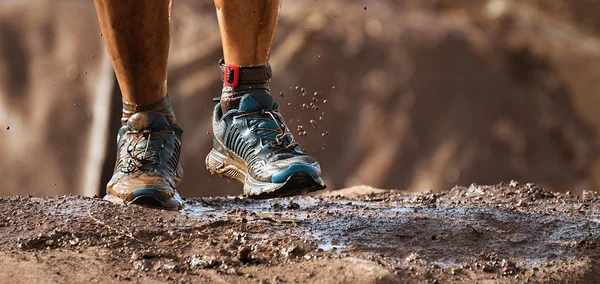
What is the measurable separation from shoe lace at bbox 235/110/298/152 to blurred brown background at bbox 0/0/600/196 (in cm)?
457

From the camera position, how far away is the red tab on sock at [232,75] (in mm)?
2512

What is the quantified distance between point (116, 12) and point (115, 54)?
0.43 ft

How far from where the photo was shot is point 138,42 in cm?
239

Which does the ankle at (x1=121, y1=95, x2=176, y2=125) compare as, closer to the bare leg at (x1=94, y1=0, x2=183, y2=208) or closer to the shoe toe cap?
the bare leg at (x1=94, y1=0, x2=183, y2=208)

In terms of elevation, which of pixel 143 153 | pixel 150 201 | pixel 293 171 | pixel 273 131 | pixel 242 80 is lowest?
pixel 150 201

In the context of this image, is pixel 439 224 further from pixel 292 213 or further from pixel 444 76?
pixel 444 76

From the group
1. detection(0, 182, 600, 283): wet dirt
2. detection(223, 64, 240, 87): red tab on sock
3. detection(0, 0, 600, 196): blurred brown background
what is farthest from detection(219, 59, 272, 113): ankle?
detection(0, 0, 600, 196): blurred brown background

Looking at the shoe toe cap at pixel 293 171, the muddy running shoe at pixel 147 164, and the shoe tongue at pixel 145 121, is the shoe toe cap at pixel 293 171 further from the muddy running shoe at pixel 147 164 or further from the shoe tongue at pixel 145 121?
the shoe tongue at pixel 145 121

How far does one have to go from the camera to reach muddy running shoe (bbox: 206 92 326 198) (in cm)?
224

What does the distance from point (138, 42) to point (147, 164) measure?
345 mm

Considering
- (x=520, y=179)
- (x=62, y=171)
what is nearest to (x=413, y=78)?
(x=520, y=179)

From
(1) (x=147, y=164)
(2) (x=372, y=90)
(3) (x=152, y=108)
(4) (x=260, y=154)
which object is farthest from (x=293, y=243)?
(2) (x=372, y=90)

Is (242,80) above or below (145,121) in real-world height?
above

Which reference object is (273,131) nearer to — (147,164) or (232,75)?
(232,75)
